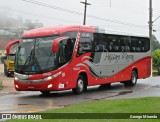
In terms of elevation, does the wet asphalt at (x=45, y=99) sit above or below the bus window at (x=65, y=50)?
below

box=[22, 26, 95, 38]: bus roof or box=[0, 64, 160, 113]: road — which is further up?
box=[22, 26, 95, 38]: bus roof

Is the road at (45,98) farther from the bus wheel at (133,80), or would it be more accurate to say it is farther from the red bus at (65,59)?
the bus wheel at (133,80)

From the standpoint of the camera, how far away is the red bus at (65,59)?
16.8 m

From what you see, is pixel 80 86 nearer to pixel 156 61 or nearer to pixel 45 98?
pixel 45 98

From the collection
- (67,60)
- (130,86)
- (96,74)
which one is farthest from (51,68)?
(130,86)

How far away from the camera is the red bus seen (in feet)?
55.3

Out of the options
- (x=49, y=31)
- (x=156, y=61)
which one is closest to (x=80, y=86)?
(x=49, y=31)

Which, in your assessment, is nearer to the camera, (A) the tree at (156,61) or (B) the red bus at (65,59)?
(B) the red bus at (65,59)

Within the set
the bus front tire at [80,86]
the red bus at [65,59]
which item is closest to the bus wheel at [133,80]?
the red bus at [65,59]

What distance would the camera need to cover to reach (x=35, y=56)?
1714cm

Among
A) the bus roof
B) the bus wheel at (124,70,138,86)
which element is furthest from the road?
the bus roof

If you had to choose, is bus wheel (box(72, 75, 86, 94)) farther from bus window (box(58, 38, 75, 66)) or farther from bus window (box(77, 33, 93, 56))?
bus window (box(58, 38, 75, 66))

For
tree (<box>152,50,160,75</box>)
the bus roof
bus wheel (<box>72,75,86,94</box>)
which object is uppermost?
the bus roof

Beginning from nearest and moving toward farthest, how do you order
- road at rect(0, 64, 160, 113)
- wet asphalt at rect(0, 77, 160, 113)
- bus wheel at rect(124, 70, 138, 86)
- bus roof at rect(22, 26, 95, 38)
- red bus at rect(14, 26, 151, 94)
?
wet asphalt at rect(0, 77, 160, 113), road at rect(0, 64, 160, 113), red bus at rect(14, 26, 151, 94), bus roof at rect(22, 26, 95, 38), bus wheel at rect(124, 70, 138, 86)
